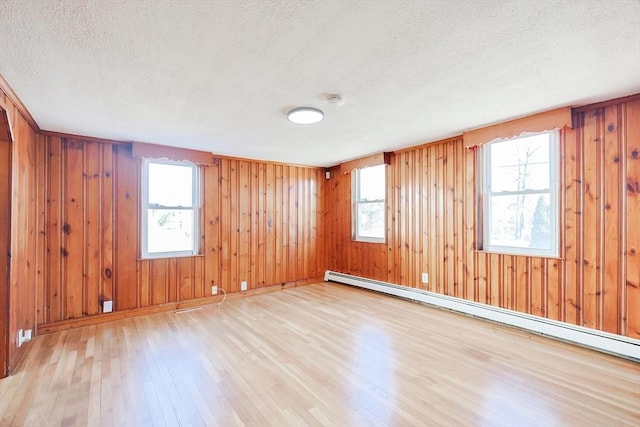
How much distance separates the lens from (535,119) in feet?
9.68

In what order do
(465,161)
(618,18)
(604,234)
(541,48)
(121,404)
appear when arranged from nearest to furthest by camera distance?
1. (618,18)
2. (541,48)
3. (121,404)
4. (604,234)
5. (465,161)

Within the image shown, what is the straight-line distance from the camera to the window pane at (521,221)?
123 inches

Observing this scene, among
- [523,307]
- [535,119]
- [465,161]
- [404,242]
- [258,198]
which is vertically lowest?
[523,307]

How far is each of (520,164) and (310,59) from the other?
8.98ft

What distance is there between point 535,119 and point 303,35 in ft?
8.46

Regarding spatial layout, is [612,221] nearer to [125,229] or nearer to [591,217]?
[591,217]

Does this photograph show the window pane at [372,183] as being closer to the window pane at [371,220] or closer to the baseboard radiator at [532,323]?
the window pane at [371,220]

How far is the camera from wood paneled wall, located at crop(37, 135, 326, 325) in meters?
3.43

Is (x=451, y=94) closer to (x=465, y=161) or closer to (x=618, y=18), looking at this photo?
(x=618, y=18)

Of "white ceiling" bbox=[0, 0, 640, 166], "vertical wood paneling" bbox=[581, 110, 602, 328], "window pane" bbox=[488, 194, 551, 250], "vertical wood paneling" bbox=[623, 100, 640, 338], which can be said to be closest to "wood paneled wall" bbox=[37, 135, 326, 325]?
"white ceiling" bbox=[0, 0, 640, 166]

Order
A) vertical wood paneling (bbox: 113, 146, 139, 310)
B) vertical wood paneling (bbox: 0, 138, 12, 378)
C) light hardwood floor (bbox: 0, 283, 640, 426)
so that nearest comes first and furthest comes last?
light hardwood floor (bbox: 0, 283, 640, 426) < vertical wood paneling (bbox: 0, 138, 12, 378) < vertical wood paneling (bbox: 113, 146, 139, 310)

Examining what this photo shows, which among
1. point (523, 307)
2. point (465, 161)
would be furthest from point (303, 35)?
point (523, 307)

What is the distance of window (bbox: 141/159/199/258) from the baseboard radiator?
3056 millimetres

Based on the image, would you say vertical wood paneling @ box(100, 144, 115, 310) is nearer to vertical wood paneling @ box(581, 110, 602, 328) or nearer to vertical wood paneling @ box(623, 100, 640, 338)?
vertical wood paneling @ box(581, 110, 602, 328)
